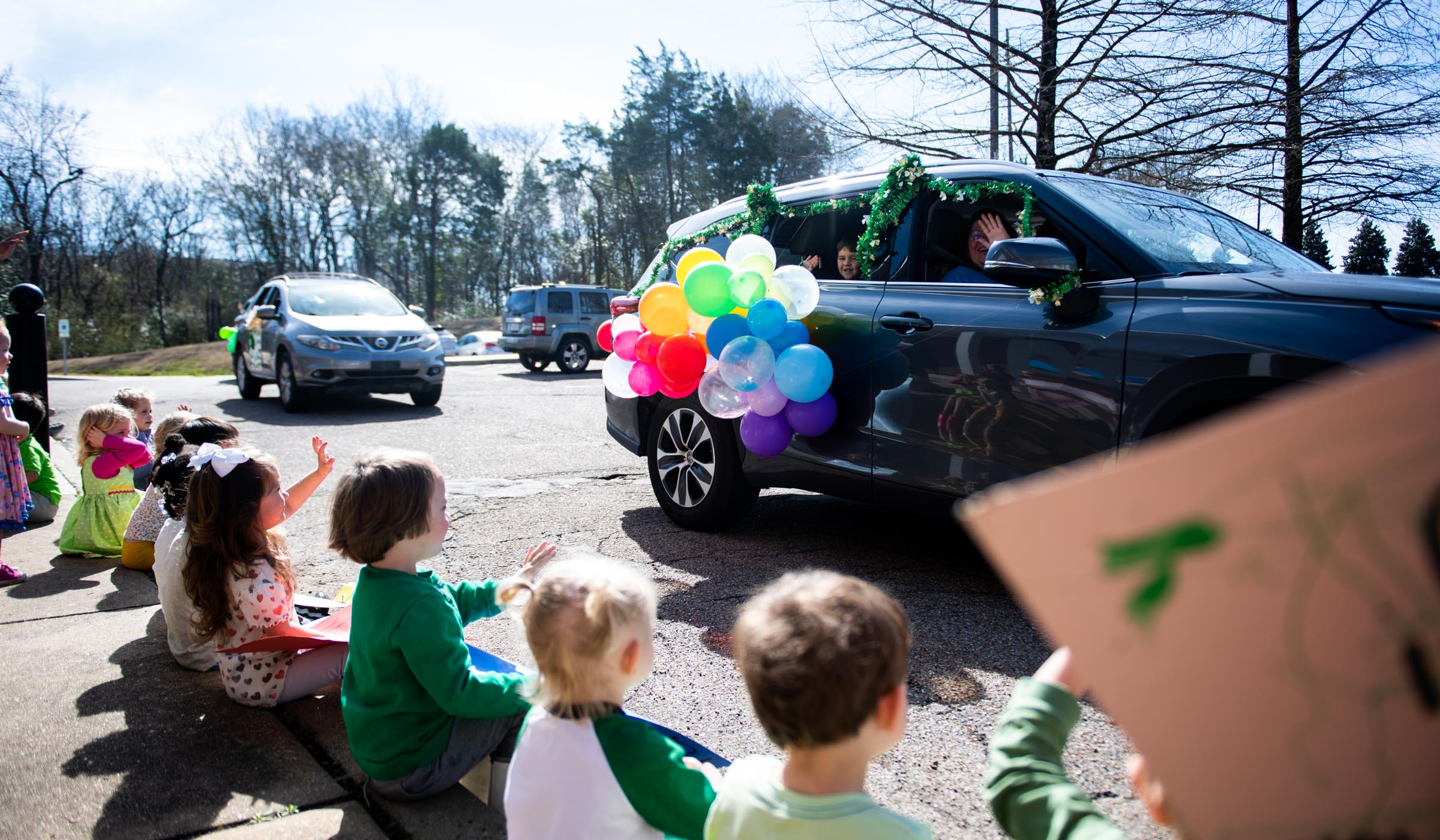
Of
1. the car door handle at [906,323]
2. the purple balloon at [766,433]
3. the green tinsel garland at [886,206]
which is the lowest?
the purple balloon at [766,433]

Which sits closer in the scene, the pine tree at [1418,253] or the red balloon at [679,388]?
the red balloon at [679,388]

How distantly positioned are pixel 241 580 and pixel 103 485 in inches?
98.5

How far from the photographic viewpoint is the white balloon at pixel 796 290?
4.41m

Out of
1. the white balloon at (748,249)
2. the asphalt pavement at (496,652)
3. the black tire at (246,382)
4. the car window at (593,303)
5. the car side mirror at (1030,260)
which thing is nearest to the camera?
the asphalt pavement at (496,652)

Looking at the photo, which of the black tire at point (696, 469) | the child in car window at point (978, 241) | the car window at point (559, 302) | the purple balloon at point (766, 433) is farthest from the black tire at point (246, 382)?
the child in car window at point (978, 241)

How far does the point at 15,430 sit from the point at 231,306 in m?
47.8

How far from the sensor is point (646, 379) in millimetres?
4969

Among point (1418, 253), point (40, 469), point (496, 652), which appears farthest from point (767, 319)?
point (1418, 253)

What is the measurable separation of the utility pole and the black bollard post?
7947mm

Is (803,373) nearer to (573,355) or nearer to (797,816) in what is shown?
(797,816)

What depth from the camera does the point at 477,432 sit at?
958 centimetres

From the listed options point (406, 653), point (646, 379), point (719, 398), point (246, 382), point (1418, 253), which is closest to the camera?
point (406, 653)

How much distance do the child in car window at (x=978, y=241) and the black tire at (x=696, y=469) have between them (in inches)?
55.9

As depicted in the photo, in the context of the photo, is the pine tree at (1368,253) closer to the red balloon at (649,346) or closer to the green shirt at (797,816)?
the red balloon at (649,346)
